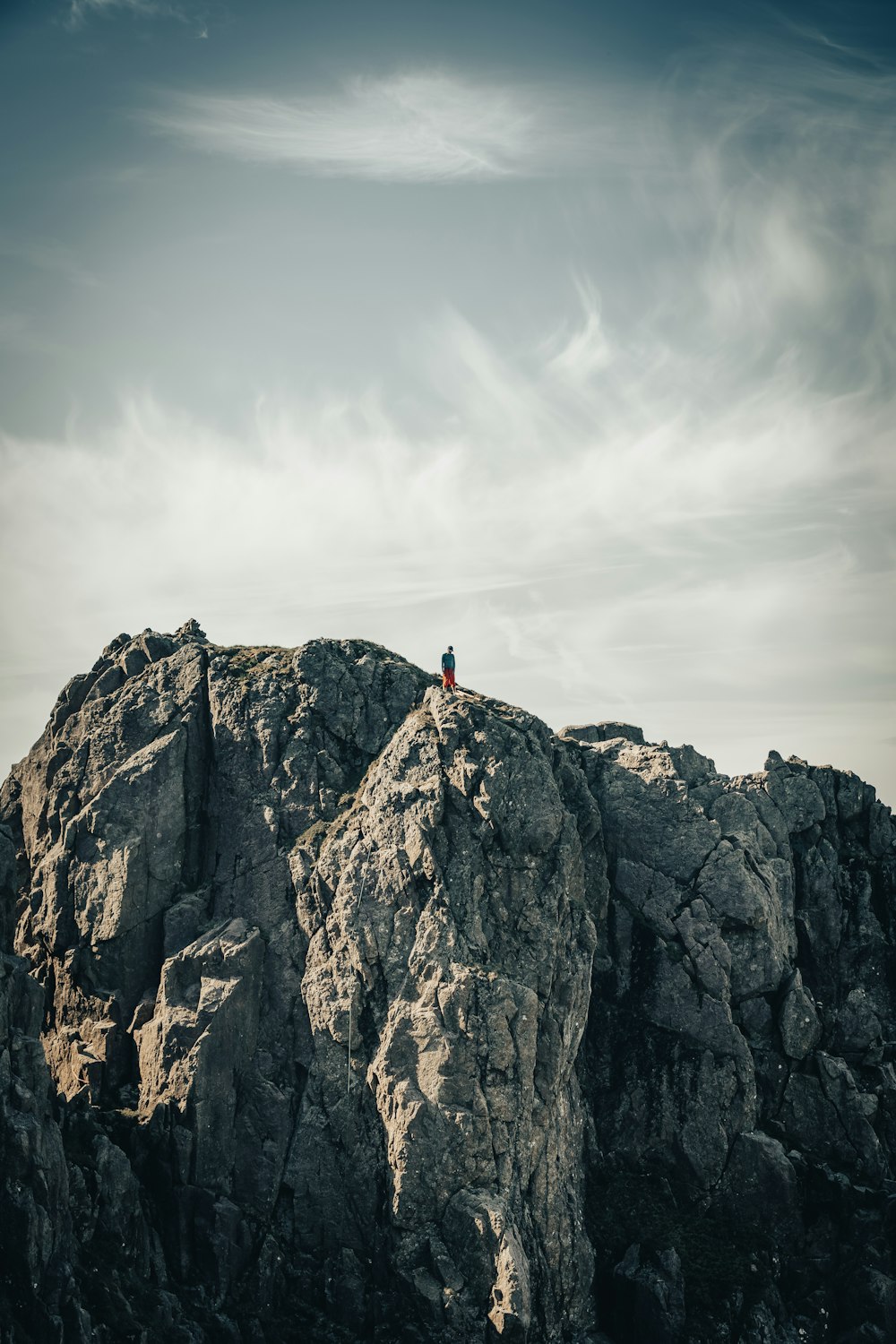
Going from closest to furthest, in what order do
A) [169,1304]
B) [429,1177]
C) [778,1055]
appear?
[169,1304] → [429,1177] → [778,1055]

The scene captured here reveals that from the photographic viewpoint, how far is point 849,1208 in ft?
298

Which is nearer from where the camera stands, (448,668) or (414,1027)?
(414,1027)

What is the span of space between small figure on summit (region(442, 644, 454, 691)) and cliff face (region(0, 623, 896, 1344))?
2.12 m

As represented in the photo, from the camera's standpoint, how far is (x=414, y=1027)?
84.6m

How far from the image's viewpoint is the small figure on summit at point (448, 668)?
99.4 metres

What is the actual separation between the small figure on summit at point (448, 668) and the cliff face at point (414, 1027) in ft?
6.94

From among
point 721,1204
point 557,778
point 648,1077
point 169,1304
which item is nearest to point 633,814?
point 557,778

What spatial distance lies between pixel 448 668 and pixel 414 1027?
29643 millimetres

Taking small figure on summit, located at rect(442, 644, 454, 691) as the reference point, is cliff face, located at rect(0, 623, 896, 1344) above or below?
below

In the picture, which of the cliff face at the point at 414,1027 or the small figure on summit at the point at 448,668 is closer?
the cliff face at the point at 414,1027

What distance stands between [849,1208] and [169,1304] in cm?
5073

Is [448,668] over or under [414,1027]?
over

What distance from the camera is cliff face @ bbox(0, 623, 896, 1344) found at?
78312 millimetres

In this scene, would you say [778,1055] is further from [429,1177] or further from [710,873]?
[429,1177]
